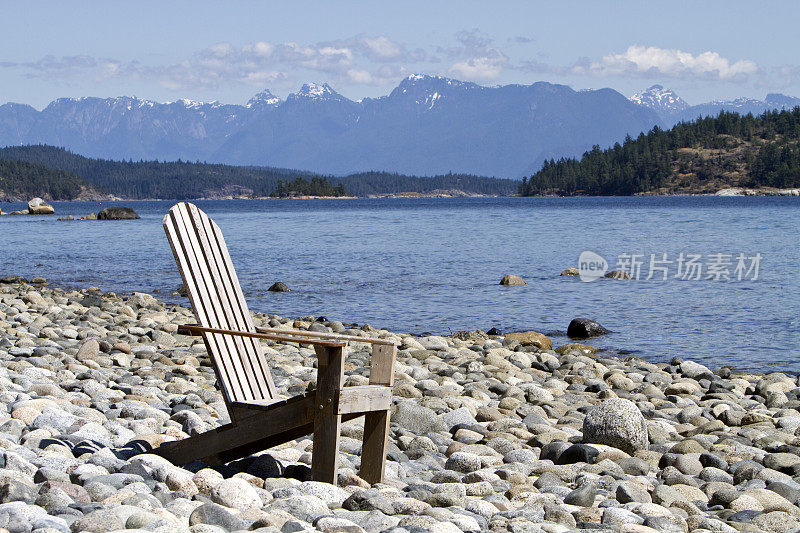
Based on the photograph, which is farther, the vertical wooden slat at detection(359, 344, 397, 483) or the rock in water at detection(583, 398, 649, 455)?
the rock in water at detection(583, 398, 649, 455)

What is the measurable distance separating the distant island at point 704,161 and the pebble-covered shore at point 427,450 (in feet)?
454

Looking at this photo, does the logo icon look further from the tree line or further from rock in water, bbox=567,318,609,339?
the tree line

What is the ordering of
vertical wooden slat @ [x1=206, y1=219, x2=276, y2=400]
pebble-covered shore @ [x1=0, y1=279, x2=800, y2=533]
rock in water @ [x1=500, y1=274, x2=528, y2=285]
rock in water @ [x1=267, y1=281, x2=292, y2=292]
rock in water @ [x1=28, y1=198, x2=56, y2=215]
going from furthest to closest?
rock in water @ [x1=28, y1=198, x2=56, y2=215] → rock in water @ [x1=500, y1=274, x2=528, y2=285] → rock in water @ [x1=267, y1=281, x2=292, y2=292] → vertical wooden slat @ [x1=206, y1=219, x2=276, y2=400] → pebble-covered shore @ [x1=0, y1=279, x2=800, y2=533]

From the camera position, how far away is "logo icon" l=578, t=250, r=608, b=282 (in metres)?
25.2

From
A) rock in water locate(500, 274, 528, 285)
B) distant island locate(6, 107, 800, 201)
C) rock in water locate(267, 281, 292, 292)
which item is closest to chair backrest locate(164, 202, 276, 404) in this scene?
rock in water locate(267, 281, 292, 292)

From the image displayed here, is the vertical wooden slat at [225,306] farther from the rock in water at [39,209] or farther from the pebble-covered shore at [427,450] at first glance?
the rock in water at [39,209]

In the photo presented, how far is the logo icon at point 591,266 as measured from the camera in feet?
82.8

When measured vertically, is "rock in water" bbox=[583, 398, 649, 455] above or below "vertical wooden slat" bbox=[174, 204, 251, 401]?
below

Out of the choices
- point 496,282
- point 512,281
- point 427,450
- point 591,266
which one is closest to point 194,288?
point 427,450

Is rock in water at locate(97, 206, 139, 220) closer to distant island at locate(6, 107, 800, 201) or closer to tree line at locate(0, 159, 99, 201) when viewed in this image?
distant island at locate(6, 107, 800, 201)

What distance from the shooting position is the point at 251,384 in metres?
5.46

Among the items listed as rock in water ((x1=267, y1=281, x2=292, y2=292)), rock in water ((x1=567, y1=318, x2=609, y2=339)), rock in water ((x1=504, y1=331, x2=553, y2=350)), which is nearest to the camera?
rock in water ((x1=504, y1=331, x2=553, y2=350))

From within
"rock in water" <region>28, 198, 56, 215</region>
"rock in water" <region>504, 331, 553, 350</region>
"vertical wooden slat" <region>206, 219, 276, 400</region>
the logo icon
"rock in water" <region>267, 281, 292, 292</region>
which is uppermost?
"vertical wooden slat" <region>206, 219, 276, 400</region>

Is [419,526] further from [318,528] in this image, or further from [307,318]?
[307,318]
